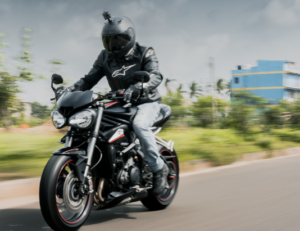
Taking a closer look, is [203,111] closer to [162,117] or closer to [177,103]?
[177,103]

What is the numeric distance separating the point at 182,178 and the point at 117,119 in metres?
3.45

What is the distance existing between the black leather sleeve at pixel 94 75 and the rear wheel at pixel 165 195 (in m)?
1.07

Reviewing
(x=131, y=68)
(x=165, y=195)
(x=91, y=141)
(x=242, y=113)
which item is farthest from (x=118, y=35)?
(x=242, y=113)

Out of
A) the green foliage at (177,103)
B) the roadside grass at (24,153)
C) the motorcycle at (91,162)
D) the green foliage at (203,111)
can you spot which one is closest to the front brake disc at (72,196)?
the motorcycle at (91,162)

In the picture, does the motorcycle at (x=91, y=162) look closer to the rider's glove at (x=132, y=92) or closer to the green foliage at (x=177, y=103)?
the rider's glove at (x=132, y=92)

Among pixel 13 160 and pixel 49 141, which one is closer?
pixel 13 160

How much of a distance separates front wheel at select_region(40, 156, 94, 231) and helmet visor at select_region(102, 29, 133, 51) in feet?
4.44

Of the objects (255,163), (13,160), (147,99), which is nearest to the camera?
(147,99)

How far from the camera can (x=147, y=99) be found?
14.4 feet

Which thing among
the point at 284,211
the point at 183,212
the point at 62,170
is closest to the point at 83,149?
the point at 62,170

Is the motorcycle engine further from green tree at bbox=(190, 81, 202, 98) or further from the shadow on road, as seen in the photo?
green tree at bbox=(190, 81, 202, 98)

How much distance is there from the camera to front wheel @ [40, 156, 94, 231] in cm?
321

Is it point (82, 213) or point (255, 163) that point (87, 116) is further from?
point (255, 163)

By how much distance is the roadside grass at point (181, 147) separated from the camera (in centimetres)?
592
